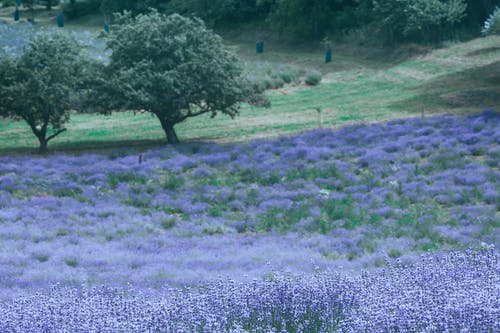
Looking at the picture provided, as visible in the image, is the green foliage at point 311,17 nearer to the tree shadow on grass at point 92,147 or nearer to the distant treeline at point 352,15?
the distant treeline at point 352,15

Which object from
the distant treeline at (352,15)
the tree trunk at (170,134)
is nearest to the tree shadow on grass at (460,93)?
the distant treeline at (352,15)

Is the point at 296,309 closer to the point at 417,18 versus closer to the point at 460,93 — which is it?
the point at 460,93

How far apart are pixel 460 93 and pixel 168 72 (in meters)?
15.7

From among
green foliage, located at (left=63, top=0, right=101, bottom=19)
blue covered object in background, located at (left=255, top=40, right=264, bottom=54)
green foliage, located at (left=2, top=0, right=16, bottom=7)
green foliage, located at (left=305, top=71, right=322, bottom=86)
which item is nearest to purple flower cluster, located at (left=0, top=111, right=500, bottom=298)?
green foliage, located at (left=305, top=71, right=322, bottom=86)

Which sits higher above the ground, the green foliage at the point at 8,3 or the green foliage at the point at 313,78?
the green foliage at the point at 8,3

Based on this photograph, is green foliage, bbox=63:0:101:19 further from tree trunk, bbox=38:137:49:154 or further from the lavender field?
the lavender field

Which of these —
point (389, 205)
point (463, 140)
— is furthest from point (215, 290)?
point (463, 140)

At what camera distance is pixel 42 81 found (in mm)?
30469

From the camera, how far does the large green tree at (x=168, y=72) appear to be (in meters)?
30.4

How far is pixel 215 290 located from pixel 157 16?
24.0m

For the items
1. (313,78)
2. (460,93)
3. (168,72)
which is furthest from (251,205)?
(313,78)

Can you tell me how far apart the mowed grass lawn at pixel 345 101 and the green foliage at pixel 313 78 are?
0.46 metres

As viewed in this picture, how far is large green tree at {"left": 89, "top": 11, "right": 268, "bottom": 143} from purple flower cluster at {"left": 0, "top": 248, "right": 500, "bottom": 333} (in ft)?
→ 65.0

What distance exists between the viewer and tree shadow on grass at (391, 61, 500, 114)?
3517 cm
